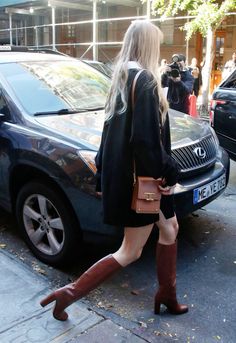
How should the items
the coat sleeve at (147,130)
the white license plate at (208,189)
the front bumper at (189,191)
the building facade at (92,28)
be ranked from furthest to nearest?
the building facade at (92,28) < the white license plate at (208,189) < the front bumper at (189,191) < the coat sleeve at (147,130)

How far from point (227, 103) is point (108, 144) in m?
3.47

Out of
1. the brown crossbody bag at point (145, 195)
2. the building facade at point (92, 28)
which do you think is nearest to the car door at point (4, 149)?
the brown crossbody bag at point (145, 195)

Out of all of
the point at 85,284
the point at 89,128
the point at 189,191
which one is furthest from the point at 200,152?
the point at 85,284

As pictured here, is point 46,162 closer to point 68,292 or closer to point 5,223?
point 68,292

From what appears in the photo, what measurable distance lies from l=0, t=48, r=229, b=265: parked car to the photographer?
2626 mm

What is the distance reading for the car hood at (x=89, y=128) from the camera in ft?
11.4

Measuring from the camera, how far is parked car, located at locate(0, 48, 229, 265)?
3342mm

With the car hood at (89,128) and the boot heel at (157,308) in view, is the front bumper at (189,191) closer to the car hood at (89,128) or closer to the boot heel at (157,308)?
the car hood at (89,128)

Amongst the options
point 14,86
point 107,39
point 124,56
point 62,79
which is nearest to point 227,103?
point 62,79

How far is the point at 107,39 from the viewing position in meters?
19.2

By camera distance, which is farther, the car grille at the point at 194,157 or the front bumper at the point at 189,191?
the car grille at the point at 194,157

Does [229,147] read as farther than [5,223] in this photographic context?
Yes

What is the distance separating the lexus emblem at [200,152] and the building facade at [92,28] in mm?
12031

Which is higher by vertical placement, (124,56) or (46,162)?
(124,56)
